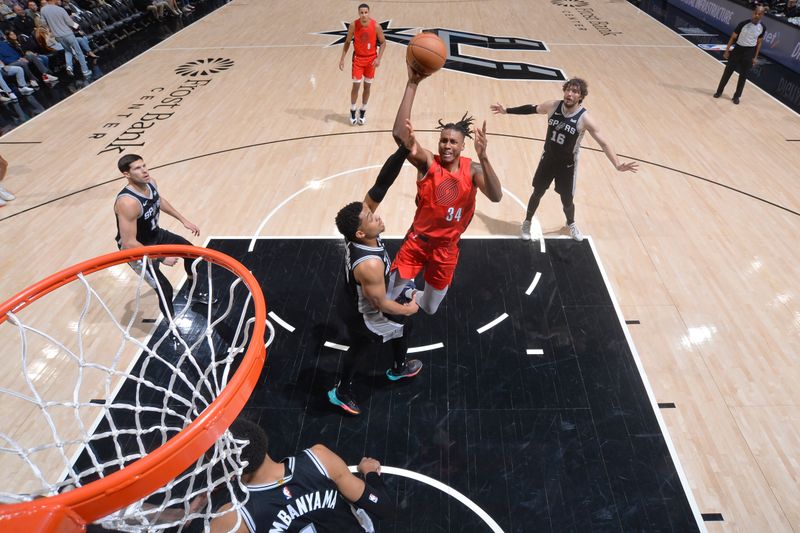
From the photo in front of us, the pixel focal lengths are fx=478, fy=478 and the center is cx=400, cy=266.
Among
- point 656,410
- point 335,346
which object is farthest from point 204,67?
point 656,410

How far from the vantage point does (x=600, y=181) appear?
6422mm

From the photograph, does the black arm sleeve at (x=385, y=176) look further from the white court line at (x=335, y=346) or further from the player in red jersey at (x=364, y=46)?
the player in red jersey at (x=364, y=46)

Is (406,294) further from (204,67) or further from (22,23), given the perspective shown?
(22,23)

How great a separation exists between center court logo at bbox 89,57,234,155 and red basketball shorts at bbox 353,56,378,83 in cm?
332

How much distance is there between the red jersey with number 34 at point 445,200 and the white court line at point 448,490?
5.53ft

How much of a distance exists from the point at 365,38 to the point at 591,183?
393 cm

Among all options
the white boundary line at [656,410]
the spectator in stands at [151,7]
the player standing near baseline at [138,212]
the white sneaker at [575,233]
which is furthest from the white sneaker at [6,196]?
the spectator in stands at [151,7]

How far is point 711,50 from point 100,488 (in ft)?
44.8

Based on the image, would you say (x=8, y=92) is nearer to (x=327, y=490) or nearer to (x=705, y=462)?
(x=327, y=490)

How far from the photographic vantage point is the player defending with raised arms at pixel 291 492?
1.94 meters

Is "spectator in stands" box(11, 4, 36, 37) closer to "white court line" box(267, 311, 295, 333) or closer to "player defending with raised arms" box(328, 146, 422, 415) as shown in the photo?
"white court line" box(267, 311, 295, 333)

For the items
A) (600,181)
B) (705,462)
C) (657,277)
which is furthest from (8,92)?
(705,462)

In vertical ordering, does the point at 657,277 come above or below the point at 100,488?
below

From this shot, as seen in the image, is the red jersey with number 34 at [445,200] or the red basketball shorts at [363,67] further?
the red basketball shorts at [363,67]
